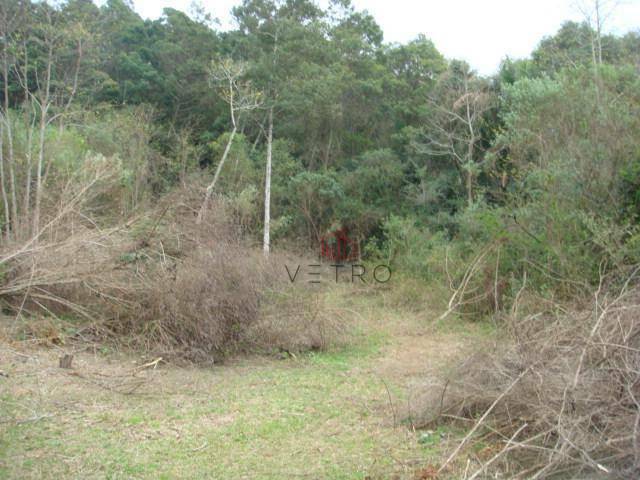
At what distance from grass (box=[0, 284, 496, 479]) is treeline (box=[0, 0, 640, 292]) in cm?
431

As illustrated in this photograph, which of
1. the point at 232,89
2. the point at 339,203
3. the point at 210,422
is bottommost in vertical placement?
the point at 210,422

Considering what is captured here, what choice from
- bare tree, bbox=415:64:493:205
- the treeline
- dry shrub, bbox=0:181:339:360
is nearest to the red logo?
the treeline

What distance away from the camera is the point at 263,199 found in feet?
70.2

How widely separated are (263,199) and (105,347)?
12.8m

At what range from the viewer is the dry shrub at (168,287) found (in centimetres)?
873

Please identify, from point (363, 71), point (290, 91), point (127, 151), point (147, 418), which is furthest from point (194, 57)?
point (147, 418)

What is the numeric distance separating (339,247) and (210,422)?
15.4m

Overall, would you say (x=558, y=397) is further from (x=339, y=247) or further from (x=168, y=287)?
(x=339, y=247)

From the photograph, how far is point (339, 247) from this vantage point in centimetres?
2158

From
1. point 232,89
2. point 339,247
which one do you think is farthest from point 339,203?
point 232,89

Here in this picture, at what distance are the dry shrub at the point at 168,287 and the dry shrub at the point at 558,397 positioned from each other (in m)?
3.73

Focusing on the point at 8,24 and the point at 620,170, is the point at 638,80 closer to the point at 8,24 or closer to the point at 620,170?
the point at 620,170

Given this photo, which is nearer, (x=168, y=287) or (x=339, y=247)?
(x=168, y=287)

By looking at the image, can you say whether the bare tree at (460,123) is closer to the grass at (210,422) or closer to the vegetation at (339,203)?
the vegetation at (339,203)
